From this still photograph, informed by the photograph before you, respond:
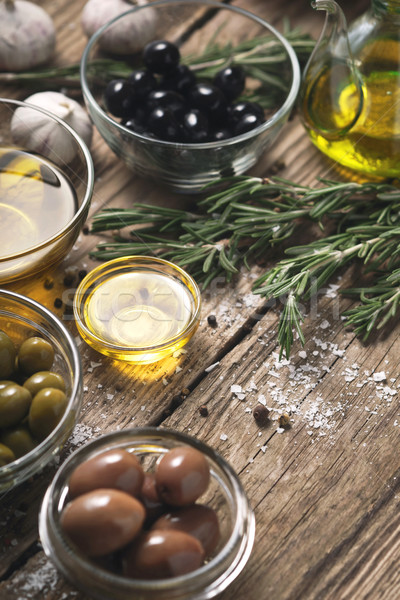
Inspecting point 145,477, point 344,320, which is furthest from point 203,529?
point 344,320

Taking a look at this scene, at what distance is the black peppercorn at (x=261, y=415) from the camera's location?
1024 mm

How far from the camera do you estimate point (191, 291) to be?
1.14m

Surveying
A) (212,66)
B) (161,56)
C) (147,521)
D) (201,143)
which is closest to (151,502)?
(147,521)

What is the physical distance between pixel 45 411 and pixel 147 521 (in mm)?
201

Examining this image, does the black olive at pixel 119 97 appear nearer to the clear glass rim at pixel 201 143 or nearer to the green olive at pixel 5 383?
the clear glass rim at pixel 201 143

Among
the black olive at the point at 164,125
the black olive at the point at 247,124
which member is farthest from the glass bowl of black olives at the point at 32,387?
the black olive at the point at 247,124

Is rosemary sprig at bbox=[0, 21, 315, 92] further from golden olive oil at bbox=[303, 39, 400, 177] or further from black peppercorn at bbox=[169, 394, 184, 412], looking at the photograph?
black peppercorn at bbox=[169, 394, 184, 412]

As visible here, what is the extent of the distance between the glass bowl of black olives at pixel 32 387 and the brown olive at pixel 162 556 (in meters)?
0.18

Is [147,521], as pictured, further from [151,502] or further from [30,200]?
[30,200]

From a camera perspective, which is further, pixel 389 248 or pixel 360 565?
pixel 389 248

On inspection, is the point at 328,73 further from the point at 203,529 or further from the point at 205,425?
the point at 203,529

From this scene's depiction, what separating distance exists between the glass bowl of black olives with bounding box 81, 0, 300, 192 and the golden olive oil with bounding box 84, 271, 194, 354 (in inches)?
9.7

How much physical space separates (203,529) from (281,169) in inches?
33.4

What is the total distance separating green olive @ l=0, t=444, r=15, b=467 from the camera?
85 centimetres
